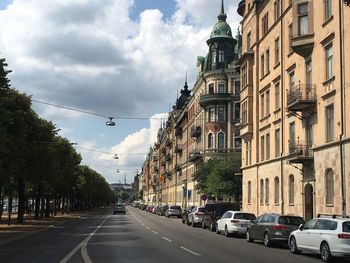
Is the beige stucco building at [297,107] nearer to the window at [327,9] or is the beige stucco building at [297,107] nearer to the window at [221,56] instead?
the window at [327,9]

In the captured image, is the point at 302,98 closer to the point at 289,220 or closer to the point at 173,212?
the point at 289,220

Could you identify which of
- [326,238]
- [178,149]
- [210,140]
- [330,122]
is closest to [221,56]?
[210,140]

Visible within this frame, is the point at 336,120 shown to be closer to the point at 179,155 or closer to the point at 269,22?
the point at 269,22

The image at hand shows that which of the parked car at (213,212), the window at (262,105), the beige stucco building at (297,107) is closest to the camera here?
the beige stucco building at (297,107)

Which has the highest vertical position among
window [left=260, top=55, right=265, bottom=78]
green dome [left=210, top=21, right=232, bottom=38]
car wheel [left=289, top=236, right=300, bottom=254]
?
green dome [left=210, top=21, right=232, bottom=38]

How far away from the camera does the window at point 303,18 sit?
121ft

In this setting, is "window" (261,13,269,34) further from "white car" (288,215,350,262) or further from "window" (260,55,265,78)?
"white car" (288,215,350,262)

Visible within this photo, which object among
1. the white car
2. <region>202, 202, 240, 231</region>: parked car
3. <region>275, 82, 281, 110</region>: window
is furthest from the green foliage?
the white car

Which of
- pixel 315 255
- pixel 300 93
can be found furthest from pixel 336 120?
pixel 315 255

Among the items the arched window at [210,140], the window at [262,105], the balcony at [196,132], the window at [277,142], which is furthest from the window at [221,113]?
the window at [277,142]

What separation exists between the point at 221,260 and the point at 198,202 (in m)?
66.4

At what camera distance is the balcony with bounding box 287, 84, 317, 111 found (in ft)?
Result: 114

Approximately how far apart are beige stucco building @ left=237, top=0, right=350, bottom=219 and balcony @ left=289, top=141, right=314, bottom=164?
0.21ft

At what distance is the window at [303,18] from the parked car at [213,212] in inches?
513
